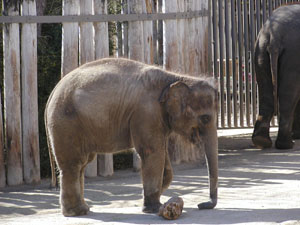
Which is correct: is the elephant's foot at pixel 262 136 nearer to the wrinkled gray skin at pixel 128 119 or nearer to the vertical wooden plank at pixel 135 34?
the vertical wooden plank at pixel 135 34

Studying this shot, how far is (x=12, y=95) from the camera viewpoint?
24.2 ft

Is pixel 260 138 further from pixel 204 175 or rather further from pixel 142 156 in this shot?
pixel 142 156

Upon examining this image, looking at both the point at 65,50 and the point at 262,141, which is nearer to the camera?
the point at 65,50

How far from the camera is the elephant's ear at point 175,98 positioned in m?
5.44

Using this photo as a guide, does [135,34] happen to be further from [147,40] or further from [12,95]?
[12,95]

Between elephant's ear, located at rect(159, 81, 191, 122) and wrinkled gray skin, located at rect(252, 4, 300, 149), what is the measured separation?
429 cm

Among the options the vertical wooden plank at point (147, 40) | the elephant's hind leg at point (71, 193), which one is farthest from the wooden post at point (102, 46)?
the elephant's hind leg at point (71, 193)

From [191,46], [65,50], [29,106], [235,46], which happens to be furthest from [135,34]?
[235,46]

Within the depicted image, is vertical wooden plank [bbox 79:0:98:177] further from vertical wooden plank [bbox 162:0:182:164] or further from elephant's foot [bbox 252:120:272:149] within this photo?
elephant's foot [bbox 252:120:272:149]

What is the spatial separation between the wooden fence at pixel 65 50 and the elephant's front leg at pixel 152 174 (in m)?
2.32

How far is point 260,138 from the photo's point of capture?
9648 mm

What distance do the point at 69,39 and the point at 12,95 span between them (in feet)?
3.10

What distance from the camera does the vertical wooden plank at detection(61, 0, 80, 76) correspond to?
7.64 meters

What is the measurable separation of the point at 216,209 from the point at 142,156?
81 cm
